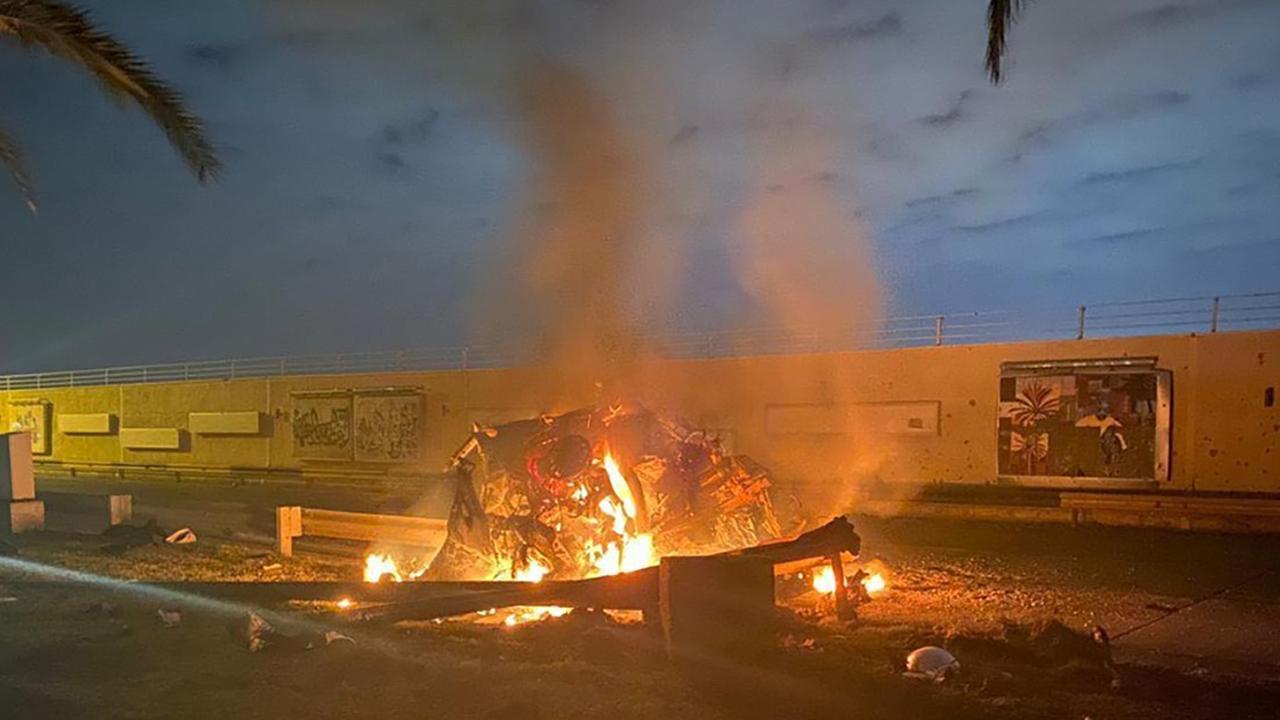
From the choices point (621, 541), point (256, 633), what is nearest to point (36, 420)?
point (621, 541)

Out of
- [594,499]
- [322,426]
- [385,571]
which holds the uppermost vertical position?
[594,499]

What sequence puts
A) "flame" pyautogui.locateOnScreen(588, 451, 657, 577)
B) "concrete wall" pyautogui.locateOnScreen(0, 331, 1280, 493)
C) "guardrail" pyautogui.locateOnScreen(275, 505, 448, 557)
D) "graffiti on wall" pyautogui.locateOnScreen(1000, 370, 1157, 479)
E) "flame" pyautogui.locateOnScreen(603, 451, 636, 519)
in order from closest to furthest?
"flame" pyautogui.locateOnScreen(588, 451, 657, 577) → "flame" pyautogui.locateOnScreen(603, 451, 636, 519) → "guardrail" pyautogui.locateOnScreen(275, 505, 448, 557) → "concrete wall" pyautogui.locateOnScreen(0, 331, 1280, 493) → "graffiti on wall" pyautogui.locateOnScreen(1000, 370, 1157, 479)

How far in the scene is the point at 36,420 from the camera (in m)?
38.2

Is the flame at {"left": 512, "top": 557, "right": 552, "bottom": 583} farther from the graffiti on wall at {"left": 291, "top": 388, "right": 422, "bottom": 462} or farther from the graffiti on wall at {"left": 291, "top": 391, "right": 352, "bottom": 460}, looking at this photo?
the graffiti on wall at {"left": 291, "top": 391, "right": 352, "bottom": 460}

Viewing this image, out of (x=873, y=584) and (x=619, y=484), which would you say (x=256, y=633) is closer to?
(x=619, y=484)

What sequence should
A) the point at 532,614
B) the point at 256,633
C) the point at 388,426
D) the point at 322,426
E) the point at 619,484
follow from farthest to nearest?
1. the point at 322,426
2. the point at 388,426
3. the point at 619,484
4. the point at 532,614
5. the point at 256,633

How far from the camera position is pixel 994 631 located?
27.3ft

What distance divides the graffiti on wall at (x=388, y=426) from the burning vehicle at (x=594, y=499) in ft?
52.1

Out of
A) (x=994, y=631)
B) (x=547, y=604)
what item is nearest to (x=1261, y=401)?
(x=994, y=631)

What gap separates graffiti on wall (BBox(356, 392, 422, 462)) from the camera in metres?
27.7

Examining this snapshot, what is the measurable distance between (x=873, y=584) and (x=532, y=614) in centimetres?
367

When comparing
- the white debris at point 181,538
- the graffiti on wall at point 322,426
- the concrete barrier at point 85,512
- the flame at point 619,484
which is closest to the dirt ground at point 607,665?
the flame at point 619,484

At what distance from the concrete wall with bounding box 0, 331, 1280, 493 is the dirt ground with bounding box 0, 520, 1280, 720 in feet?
18.2

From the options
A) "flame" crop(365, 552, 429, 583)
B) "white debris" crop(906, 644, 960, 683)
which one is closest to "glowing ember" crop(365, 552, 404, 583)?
"flame" crop(365, 552, 429, 583)
